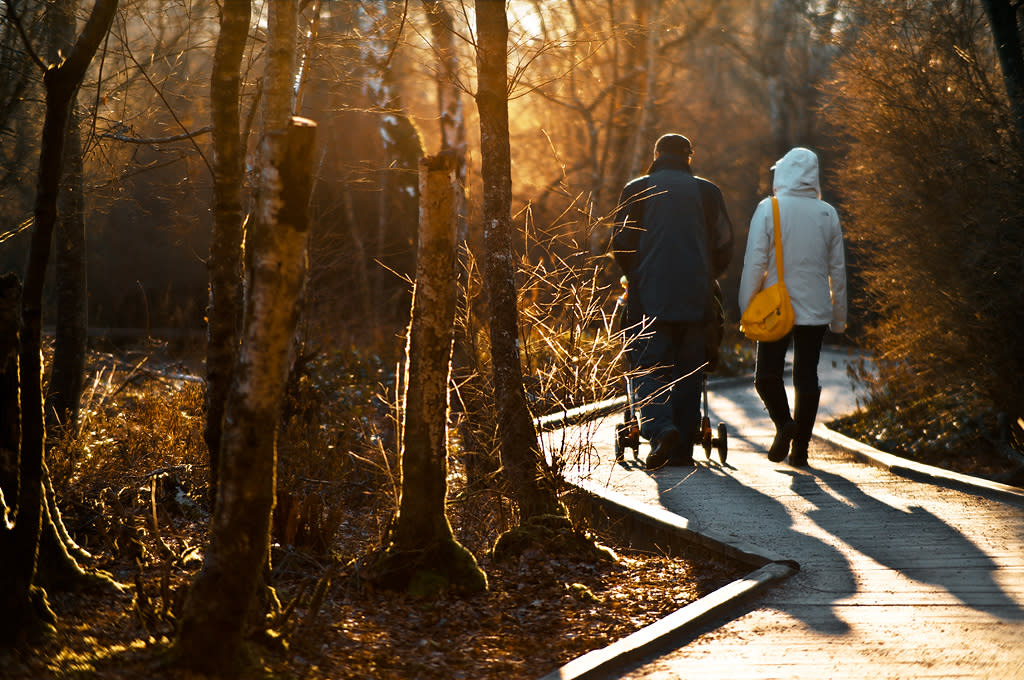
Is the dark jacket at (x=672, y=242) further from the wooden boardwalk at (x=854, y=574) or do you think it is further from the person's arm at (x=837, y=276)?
the wooden boardwalk at (x=854, y=574)

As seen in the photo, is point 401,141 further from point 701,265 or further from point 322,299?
point 701,265

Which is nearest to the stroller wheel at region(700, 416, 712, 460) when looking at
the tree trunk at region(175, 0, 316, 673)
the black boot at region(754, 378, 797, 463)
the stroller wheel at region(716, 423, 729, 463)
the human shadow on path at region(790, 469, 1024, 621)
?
the stroller wheel at region(716, 423, 729, 463)

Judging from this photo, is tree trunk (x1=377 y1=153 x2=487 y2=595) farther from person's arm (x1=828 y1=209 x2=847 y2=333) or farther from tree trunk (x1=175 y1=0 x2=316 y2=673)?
person's arm (x1=828 y1=209 x2=847 y2=333)

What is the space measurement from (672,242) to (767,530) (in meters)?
2.68

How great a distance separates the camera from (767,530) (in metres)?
6.49

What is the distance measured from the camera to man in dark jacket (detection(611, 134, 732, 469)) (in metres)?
8.39

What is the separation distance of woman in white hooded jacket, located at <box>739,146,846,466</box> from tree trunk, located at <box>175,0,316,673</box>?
554cm

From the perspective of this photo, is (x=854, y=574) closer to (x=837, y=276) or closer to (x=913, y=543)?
(x=913, y=543)

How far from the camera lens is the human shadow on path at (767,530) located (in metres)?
4.99

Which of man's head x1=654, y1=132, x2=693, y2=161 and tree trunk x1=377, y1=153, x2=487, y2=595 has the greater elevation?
man's head x1=654, y1=132, x2=693, y2=161

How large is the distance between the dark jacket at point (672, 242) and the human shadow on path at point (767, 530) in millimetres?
1238

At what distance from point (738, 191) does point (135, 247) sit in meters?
18.2

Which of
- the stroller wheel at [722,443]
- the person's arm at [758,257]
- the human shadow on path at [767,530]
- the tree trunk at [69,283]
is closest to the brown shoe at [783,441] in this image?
the stroller wheel at [722,443]

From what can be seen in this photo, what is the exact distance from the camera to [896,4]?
1224cm
